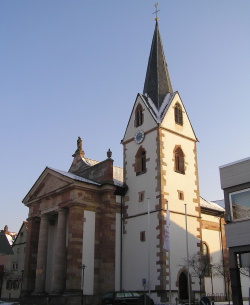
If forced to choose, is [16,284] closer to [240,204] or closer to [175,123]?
[175,123]

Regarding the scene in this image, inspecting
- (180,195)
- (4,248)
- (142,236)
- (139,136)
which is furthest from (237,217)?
(4,248)

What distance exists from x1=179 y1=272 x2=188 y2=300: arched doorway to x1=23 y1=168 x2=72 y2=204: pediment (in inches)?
482

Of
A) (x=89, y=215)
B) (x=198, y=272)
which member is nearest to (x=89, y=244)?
(x=89, y=215)

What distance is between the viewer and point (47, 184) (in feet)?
124

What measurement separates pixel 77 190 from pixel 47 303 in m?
9.49

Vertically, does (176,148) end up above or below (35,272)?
above

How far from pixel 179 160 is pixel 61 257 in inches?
542

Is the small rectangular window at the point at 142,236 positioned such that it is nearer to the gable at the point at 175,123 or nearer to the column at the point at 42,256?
the column at the point at 42,256

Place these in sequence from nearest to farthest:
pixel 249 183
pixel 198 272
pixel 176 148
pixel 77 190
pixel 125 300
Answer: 1. pixel 249 183
2. pixel 125 300
3. pixel 198 272
4. pixel 77 190
5. pixel 176 148

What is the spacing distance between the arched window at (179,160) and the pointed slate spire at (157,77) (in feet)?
15.7

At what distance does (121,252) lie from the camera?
33250 mm

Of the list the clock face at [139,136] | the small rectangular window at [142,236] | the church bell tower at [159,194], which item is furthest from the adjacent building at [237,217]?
the clock face at [139,136]

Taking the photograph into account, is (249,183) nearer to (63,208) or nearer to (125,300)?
(125,300)

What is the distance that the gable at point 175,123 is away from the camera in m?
35.9
